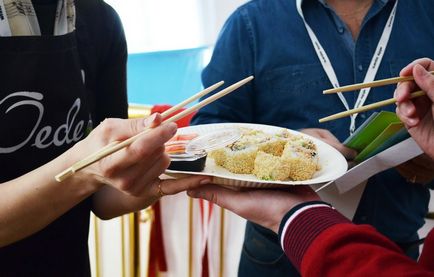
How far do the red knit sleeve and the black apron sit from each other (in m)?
0.47

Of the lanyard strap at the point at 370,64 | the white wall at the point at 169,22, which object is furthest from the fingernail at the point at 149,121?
the white wall at the point at 169,22

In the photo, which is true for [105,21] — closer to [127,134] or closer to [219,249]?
[127,134]

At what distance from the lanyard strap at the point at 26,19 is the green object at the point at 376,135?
0.62m

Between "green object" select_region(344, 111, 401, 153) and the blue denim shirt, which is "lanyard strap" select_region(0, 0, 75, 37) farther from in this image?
"green object" select_region(344, 111, 401, 153)

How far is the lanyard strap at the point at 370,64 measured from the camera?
1.13m

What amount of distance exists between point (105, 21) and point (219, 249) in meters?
1.17

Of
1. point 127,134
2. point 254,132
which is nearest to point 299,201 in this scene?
point 254,132

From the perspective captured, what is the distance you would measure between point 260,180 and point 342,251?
226mm

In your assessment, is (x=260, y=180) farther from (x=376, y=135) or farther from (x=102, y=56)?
(x=102, y=56)

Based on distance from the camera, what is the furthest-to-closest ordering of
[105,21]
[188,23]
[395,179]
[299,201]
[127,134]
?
1. [188,23]
2. [395,179]
3. [105,21]
4. [299,201]
5. [127,134]

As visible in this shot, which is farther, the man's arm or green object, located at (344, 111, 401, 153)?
the man's arm

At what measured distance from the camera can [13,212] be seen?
27.5 inches

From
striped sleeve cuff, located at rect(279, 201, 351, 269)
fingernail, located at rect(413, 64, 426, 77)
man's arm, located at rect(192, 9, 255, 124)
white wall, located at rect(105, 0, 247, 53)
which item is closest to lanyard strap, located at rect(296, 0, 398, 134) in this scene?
man's arm, located at rect(192, 9, 255, 124)

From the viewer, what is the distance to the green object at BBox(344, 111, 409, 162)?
2.86 feet
